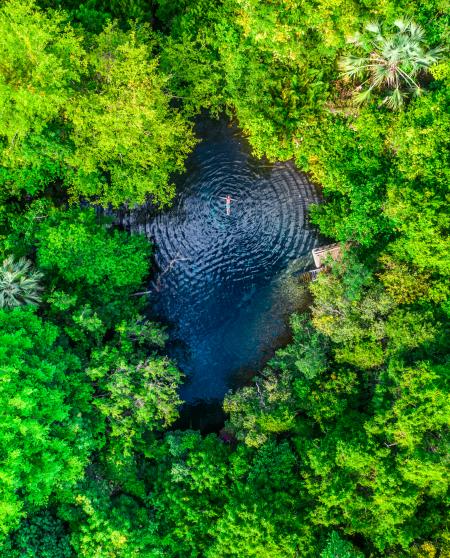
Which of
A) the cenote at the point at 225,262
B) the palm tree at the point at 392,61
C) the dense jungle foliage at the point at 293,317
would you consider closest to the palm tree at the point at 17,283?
the dense jungle foliage at the point at 293,317

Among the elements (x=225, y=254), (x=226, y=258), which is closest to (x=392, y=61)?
(x=225, y=254)

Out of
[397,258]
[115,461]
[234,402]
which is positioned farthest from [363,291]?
[115,461]

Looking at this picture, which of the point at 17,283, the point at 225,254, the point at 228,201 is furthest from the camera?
the point at 225,254

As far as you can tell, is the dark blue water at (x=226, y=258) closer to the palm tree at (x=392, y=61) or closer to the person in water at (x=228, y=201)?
the person in water at (x=228, y=201)

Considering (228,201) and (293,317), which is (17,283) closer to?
(228,201)

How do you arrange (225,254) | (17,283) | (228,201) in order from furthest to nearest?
(225,254), (228,201), (17,283)

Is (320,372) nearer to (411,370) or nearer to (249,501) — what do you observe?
(411,370)

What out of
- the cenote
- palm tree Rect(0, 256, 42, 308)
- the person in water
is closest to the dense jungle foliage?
palm tree Rect(0, 256, 42, 308)
